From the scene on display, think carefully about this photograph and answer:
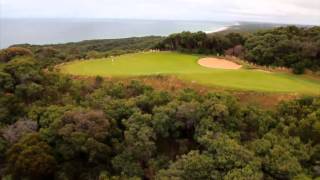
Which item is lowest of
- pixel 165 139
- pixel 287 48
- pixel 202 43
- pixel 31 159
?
pixel 31 159

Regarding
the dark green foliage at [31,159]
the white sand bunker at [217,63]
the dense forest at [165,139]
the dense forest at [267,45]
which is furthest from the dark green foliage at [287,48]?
the dark green foliage at [31,159]

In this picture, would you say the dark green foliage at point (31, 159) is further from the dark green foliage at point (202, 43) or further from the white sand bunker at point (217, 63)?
the dark green foliage at point (202, 43)

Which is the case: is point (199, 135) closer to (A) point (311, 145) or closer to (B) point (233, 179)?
(B) point (233, 179)

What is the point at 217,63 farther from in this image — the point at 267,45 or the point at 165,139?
the point at 165,139

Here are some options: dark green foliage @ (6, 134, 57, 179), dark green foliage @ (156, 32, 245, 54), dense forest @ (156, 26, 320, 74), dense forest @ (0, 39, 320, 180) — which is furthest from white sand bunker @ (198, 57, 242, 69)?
dark green foliage @ (6, 134, 57, 179)

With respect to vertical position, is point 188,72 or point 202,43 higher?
point 202,43

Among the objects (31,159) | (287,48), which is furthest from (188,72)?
(31,159)

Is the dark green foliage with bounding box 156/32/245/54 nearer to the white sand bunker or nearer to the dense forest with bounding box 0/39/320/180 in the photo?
the white sand bunker
